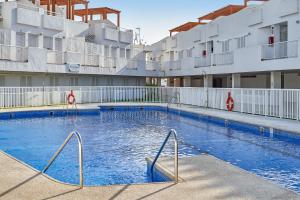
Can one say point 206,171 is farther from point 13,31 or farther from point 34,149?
point 13,31

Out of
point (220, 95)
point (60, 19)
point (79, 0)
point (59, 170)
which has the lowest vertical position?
point (59, 170)

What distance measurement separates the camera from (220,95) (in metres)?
22.4

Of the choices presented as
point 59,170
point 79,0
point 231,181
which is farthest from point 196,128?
point 79,0

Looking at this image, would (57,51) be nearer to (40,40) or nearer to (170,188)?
(40,40)

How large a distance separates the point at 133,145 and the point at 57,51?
17456 millimetres

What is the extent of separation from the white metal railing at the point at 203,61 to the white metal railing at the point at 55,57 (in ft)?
36.4

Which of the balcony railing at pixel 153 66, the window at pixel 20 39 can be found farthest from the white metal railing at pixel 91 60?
the balcony railing at pixel 153 66

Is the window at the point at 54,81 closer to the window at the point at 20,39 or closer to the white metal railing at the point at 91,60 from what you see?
the white metal railing at the point at 91,60

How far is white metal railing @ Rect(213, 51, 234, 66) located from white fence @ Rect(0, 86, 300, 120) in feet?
10.4

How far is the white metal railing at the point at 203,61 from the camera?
1147 inches

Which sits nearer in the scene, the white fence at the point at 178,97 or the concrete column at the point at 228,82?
the white fence at the point at 178,97

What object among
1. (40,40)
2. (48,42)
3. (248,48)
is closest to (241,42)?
(248,48)

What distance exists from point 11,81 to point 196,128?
51.1 ft

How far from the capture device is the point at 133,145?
12625 mm
